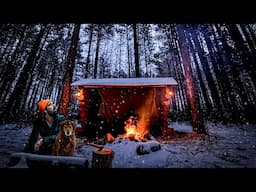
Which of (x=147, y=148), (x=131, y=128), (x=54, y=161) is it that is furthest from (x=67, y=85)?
(x=54, y=161)

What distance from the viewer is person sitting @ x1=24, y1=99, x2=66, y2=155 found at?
369 cm

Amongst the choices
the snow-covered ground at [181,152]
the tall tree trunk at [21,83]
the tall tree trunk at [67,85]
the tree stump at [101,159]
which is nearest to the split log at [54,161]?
the tree stump at [101,159]

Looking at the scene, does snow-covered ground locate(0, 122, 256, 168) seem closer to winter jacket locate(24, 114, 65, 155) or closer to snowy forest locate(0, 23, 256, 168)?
winter jacket locate(24, 114, 65, 155)

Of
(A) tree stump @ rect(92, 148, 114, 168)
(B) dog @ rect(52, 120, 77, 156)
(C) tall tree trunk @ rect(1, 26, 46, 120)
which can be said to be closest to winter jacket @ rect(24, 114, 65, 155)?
(B) dog @ rect(52, 120, 77, 156)

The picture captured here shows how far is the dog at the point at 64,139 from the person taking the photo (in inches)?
139

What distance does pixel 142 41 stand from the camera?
11359mm

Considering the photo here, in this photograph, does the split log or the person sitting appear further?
the person sitting

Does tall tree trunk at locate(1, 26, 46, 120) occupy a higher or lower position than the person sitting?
higher

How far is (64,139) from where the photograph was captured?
359 centimetres

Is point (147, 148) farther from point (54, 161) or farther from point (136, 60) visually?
point (136, 60)

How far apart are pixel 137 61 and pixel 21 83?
20.5 feet

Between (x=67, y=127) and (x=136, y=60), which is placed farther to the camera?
(x=136, y=60)

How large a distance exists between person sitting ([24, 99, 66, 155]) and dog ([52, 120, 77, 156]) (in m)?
0.24

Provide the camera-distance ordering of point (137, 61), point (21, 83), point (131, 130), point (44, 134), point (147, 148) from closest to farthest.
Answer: point (44, 134), point (147, 148), point (131, 130), point (21, 83), point (137, 61)
